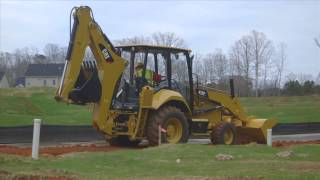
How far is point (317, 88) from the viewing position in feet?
312

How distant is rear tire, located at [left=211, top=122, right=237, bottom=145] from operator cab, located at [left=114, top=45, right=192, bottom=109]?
60.0 inches

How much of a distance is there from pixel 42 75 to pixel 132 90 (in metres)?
113

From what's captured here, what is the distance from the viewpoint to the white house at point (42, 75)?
5079 inches

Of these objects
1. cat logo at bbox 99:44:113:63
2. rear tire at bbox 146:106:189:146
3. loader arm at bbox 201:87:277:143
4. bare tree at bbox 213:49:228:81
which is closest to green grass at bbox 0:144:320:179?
rear tire at bbox 146:106:189:146

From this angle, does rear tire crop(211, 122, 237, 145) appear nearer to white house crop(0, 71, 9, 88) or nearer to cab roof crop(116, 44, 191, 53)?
cab roof crop(116, 44, 191, 53)

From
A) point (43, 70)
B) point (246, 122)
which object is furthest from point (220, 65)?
point (246, 122)

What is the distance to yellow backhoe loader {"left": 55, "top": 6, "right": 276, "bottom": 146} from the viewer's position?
18141 millimetres

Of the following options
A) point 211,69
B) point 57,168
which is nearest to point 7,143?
point 57,168

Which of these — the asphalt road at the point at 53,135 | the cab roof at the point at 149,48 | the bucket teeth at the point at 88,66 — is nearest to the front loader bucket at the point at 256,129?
the asphalt road at the point at 53,135

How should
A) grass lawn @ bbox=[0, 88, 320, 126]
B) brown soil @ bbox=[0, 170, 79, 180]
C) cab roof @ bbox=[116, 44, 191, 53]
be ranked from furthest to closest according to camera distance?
grass lawn @ bbox=[0, 88, 320, 126] < cab roof @ bbox=[116, 44, 191, 53] < brown soil @ bbox=[0, 170, 79, 180]

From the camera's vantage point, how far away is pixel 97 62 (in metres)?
18.8

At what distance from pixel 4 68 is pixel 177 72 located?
450ft

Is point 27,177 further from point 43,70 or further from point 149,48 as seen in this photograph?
point 43,70

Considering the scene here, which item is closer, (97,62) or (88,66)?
(88,66)
